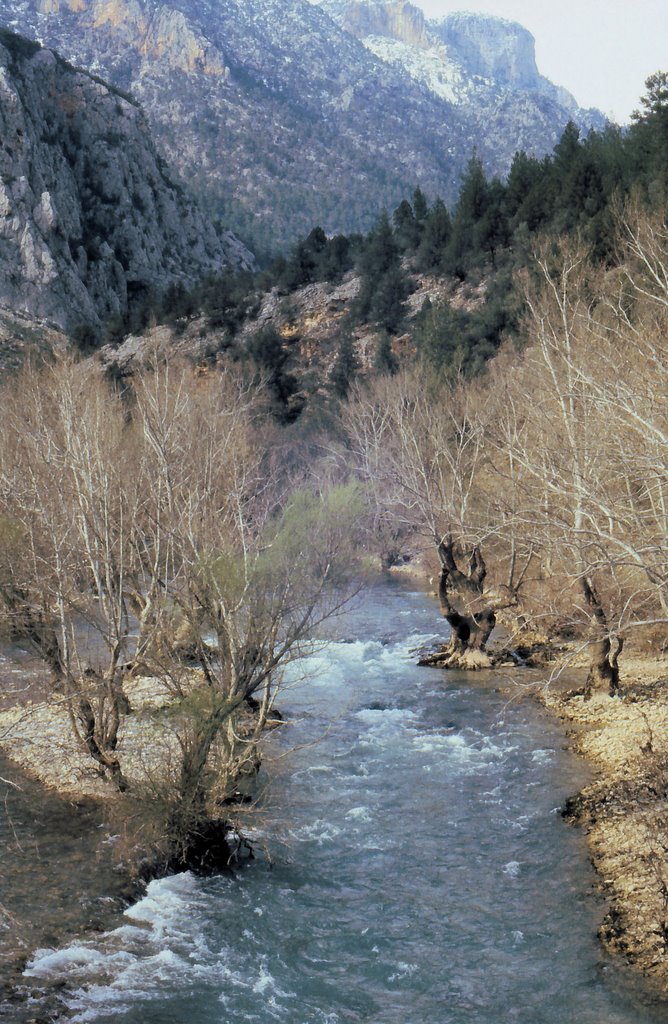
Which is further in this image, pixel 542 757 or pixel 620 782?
pixel 542 757

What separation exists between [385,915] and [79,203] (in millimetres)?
87473

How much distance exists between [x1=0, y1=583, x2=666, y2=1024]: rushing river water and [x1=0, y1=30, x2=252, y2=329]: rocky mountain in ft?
231

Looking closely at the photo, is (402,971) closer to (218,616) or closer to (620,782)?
(620,782)

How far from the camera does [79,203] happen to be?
87.6m

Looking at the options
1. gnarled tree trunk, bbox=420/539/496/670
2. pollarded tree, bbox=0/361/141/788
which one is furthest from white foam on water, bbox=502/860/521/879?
gnarled tree trunk, bbox=420/539/496/670

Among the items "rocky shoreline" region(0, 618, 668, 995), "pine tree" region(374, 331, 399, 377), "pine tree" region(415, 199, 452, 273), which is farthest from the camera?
"pine tree" region(415, 199, 452, 273)

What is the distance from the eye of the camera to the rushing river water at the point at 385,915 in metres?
9.41

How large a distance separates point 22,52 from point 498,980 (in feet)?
326

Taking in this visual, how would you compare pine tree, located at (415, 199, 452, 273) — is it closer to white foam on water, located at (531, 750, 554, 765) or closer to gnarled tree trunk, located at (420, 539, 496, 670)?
gnarled tree trunk, located at (420, 539, 496, 670)

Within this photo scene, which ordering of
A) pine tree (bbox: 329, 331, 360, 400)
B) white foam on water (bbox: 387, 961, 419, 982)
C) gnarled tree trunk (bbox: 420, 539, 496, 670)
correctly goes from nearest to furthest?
1. white foam on water (bbox: 387, 961, 419, 982)
2. gnarled tree trunk (bbox: 420, 539, 496, 670)
3. pine tree (bbox: 329, 331, 360, 400)

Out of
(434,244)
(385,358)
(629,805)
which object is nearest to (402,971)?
(629,805)

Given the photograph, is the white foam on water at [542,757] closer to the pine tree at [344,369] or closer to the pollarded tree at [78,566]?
the pollarded tree at [78,566]

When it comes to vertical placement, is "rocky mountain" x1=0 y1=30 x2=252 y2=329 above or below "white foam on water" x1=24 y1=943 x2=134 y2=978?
above

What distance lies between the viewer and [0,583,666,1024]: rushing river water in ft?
30.9
